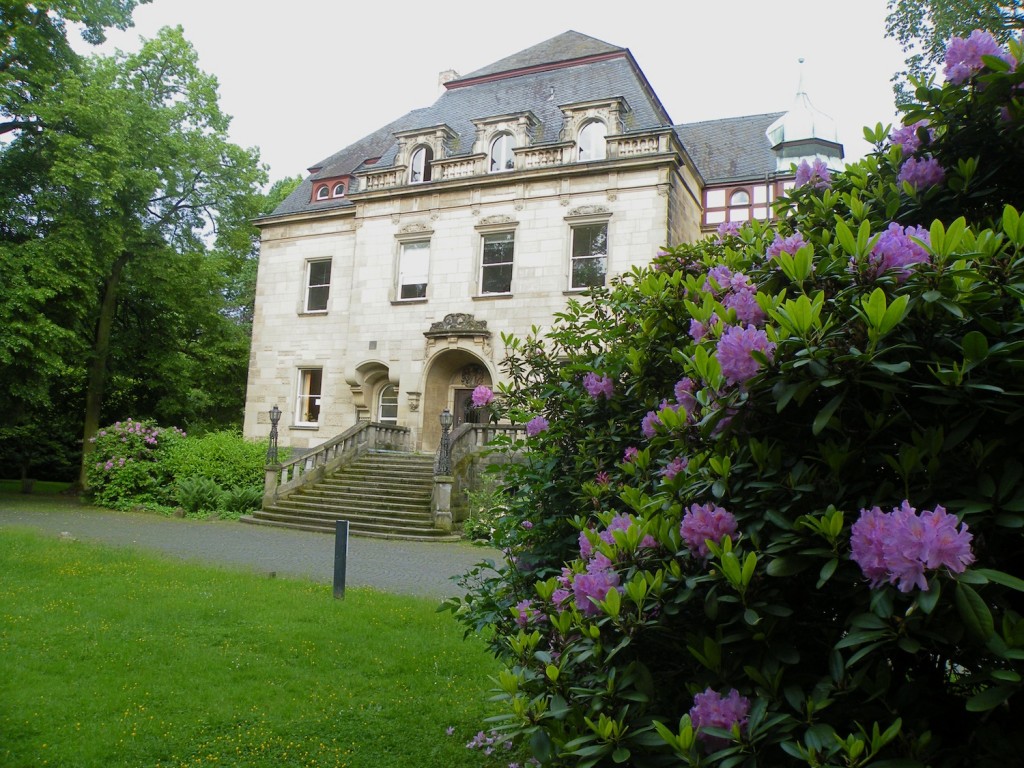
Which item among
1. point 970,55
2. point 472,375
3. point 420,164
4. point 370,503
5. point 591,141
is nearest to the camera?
point 970,55

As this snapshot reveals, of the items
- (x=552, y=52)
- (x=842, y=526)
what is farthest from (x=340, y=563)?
(x=552, y=52)

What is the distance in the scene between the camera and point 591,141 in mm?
21625

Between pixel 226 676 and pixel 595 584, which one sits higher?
pixel 595 584

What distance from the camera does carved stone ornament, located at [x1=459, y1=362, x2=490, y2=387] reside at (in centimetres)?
2308

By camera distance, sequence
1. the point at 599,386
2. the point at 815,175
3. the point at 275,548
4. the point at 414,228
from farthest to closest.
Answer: the point at 414,228
the point at 275,548
the point at 599,386
the point at 815,175

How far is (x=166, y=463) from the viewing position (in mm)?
21422

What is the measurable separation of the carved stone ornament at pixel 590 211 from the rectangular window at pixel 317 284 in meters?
9.40

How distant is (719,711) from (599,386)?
194 centimetres

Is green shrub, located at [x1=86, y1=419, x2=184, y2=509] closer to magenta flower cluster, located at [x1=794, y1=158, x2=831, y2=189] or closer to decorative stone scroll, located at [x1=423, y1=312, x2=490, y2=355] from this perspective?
decorative stone scroll, located at [x1=423, y1=312, x2=490, y2=355]

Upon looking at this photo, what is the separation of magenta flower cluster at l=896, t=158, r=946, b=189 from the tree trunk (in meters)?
26.4

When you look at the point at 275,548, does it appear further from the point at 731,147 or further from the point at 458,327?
the point at 731,147

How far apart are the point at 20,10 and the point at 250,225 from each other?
10.3 meters

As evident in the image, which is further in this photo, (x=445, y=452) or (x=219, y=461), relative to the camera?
(x=219, y=461)

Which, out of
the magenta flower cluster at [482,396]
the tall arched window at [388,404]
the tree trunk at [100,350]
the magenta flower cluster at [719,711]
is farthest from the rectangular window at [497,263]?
the magenta flower cluster at [719,711]
